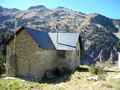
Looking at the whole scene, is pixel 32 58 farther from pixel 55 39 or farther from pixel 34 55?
pixel 55 39

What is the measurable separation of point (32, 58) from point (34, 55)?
1.52 ft

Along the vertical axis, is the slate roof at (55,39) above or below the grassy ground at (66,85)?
above

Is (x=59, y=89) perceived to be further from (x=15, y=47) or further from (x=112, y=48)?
(x=112, y=48)

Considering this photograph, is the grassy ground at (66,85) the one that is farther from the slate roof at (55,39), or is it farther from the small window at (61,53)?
the small window at (61,53)

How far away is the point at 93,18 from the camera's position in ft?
589

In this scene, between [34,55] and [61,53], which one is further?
[61,53]

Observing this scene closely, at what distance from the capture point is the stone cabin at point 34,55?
36.9ft

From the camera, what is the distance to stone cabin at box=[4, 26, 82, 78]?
1123 cm

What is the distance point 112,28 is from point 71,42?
216 metres

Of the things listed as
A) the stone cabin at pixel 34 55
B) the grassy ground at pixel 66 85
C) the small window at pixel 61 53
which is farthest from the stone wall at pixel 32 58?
the grassy ground at pixel 66 85

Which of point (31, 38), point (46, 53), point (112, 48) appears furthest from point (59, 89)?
point (112, 48)

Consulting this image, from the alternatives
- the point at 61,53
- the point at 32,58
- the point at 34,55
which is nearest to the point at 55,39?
the point at 61,53

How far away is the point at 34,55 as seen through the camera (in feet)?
37.3

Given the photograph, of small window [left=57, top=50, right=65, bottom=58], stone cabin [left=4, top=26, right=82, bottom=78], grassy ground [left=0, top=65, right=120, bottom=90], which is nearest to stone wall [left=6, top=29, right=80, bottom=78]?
stone cabin [left=4, top=26, right=82, bottom=78]
